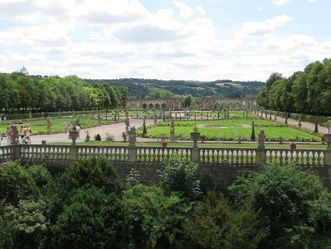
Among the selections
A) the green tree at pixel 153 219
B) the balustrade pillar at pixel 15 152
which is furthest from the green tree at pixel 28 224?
the balustrade pillar at pixel 15 152

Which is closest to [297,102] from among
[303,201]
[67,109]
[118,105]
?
[67,109]

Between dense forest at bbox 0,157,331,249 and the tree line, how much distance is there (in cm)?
7158

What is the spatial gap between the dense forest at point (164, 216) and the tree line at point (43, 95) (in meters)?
71.6

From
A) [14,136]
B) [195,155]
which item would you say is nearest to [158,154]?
[195,155]

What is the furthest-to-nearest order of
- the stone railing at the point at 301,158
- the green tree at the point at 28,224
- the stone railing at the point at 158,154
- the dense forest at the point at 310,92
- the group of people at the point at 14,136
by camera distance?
the dense forest at the point at 310,92, the group of people at the point at 14,136, the stone railing at the point at 158,154, the stone railing at the point at 301,158, the green tree at the point at 28,224

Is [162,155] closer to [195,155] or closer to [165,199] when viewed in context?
[195,155]

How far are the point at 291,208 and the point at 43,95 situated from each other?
94442mm

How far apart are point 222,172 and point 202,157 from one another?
1208 mm

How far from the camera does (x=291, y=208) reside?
19.7m

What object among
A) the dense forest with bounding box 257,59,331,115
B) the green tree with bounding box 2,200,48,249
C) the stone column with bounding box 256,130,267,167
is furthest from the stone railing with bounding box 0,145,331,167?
the dense forest with bounding box 257,59,331,115

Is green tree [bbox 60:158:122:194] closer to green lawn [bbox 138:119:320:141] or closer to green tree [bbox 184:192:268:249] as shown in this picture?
green tree [bbox 184:192:268:249]

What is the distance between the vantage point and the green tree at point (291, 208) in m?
19.5

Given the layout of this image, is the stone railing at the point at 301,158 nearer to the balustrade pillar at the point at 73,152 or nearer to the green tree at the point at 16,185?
the balustrade pillar at the point at 73,152

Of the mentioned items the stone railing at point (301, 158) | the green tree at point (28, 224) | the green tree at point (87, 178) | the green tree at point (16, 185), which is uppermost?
the stone railing at point (301, 158)
